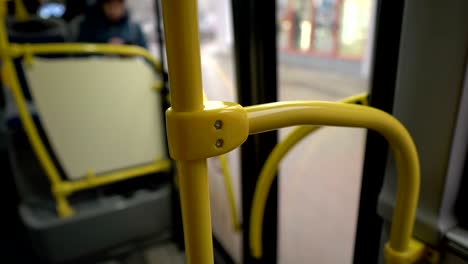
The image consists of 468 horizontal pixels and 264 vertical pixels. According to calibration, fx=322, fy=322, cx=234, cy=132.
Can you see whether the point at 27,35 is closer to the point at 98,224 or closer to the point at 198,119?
the point at 98,224

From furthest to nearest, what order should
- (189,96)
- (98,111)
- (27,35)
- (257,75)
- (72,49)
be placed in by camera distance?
(27,35) < (98,111) < (72,49) < (257,75) < (189,96)

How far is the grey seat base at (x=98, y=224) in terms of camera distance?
1657 millimetres

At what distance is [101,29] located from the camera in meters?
2.11

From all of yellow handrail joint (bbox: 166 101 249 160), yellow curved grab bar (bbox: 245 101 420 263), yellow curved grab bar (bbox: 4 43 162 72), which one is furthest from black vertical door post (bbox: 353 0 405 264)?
yellow curved grab bar (bbox: 4 43 162 72)

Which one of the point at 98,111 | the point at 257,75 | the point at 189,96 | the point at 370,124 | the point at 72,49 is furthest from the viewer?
the point at 98,111

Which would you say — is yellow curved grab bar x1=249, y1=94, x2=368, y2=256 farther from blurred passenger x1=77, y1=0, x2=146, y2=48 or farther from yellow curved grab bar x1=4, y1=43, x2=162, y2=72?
blurred passenger x1=77, y1=0, x2=146, y2=48

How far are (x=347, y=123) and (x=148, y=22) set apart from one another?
7.08 feet

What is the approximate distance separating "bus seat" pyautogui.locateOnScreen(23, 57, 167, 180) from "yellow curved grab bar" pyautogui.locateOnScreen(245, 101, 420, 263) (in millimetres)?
1270

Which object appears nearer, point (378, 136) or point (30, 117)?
point (378, 136)

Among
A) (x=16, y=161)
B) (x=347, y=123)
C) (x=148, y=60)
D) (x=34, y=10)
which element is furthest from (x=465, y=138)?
(x=34, y=10)

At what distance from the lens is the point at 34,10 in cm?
270

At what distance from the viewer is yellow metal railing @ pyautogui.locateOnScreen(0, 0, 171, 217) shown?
1.50m

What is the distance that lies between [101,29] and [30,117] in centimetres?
79

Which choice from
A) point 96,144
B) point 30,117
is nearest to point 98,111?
point 96,144
